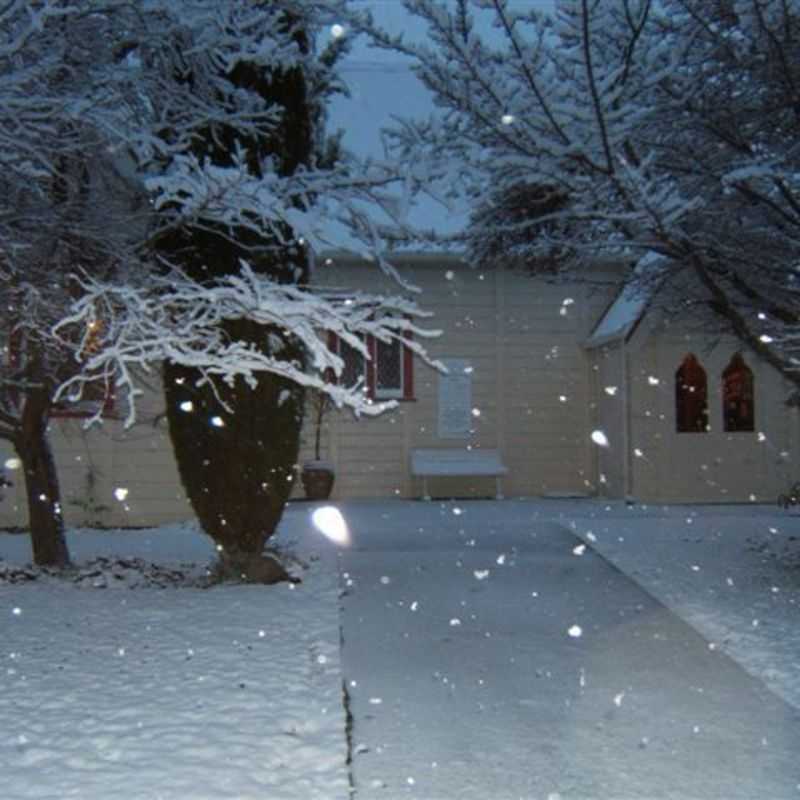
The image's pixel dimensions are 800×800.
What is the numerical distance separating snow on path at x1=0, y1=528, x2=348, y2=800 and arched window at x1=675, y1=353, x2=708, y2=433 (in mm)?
8863

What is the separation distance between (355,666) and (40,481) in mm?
4969

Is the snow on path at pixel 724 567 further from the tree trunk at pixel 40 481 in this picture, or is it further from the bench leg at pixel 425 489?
the tree trunk at pixel 40 481

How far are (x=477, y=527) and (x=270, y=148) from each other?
5.95m

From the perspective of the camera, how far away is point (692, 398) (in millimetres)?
16609

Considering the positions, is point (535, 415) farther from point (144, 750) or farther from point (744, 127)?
point (144, 750)

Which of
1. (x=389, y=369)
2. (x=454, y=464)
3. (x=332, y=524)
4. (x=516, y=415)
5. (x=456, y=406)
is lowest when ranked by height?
(x=332, y=524)

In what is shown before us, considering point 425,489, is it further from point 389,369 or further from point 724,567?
point 724,567

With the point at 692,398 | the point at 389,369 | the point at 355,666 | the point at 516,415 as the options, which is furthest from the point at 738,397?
the point at 355,666

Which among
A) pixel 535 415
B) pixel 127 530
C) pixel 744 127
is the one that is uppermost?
pixel 744 127

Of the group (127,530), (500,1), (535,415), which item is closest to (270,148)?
(500,1)

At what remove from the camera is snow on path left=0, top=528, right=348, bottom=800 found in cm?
480

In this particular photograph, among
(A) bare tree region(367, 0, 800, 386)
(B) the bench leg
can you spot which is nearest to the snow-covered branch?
(A) bare tree region(367, 0, 800, 386)

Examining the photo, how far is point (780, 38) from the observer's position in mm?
7027

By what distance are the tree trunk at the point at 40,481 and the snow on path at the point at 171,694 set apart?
1056mm
